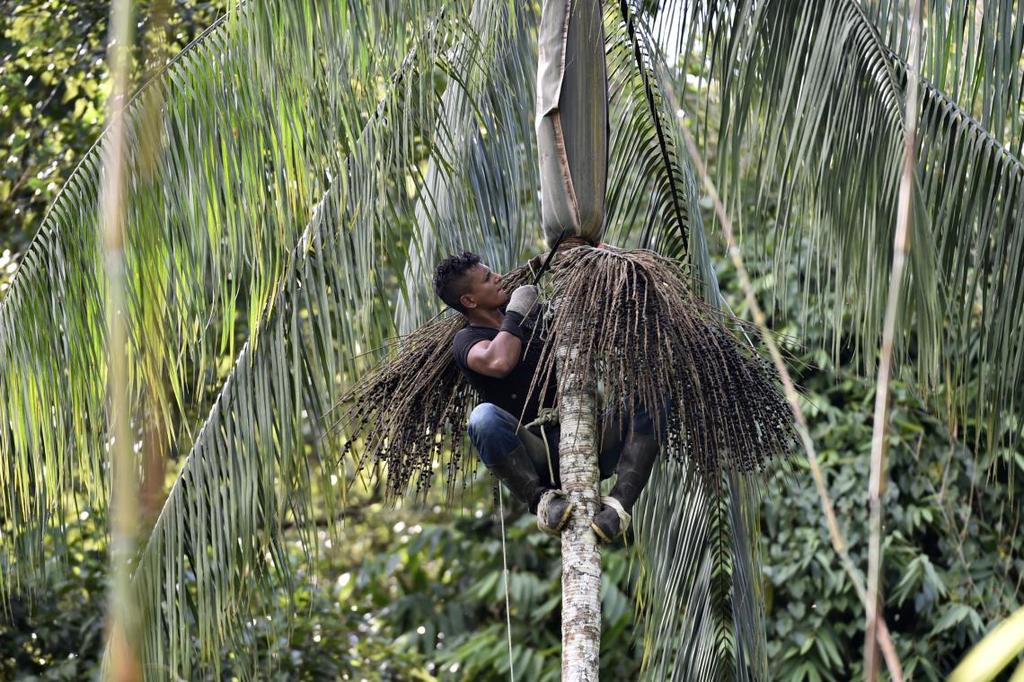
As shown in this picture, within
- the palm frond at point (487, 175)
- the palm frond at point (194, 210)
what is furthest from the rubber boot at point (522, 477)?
the palm frond at point (487, 175)

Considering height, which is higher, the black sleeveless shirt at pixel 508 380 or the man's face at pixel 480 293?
the man's face at pixel 480 293

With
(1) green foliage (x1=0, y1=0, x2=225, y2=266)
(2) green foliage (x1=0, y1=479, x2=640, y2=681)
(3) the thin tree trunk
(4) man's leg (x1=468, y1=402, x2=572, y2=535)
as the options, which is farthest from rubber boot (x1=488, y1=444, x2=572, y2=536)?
(1) green foliage (x1=0, y1=0, x2=225, y2=266)

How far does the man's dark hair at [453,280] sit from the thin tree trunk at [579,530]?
57 cm

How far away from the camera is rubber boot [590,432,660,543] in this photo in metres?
3.74

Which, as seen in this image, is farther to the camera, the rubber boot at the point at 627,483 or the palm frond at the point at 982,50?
the palm frond at the point at 982,50

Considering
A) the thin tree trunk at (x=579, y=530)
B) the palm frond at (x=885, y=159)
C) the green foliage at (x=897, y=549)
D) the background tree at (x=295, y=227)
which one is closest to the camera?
the thin tree trunk at (x=579, y=530)

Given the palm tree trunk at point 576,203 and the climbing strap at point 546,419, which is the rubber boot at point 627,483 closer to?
the palm tree trunk at point 576,203

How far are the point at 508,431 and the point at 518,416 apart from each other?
19 cm

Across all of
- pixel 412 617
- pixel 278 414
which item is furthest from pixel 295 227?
pixel 412 617

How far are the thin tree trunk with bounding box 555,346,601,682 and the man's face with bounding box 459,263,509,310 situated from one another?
523 millimetres

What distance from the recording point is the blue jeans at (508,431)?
3967mm

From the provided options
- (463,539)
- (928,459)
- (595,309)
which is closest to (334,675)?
(463,539)

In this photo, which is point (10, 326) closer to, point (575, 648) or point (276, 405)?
point (276, 405)

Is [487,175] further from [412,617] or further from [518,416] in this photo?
[412,617]
